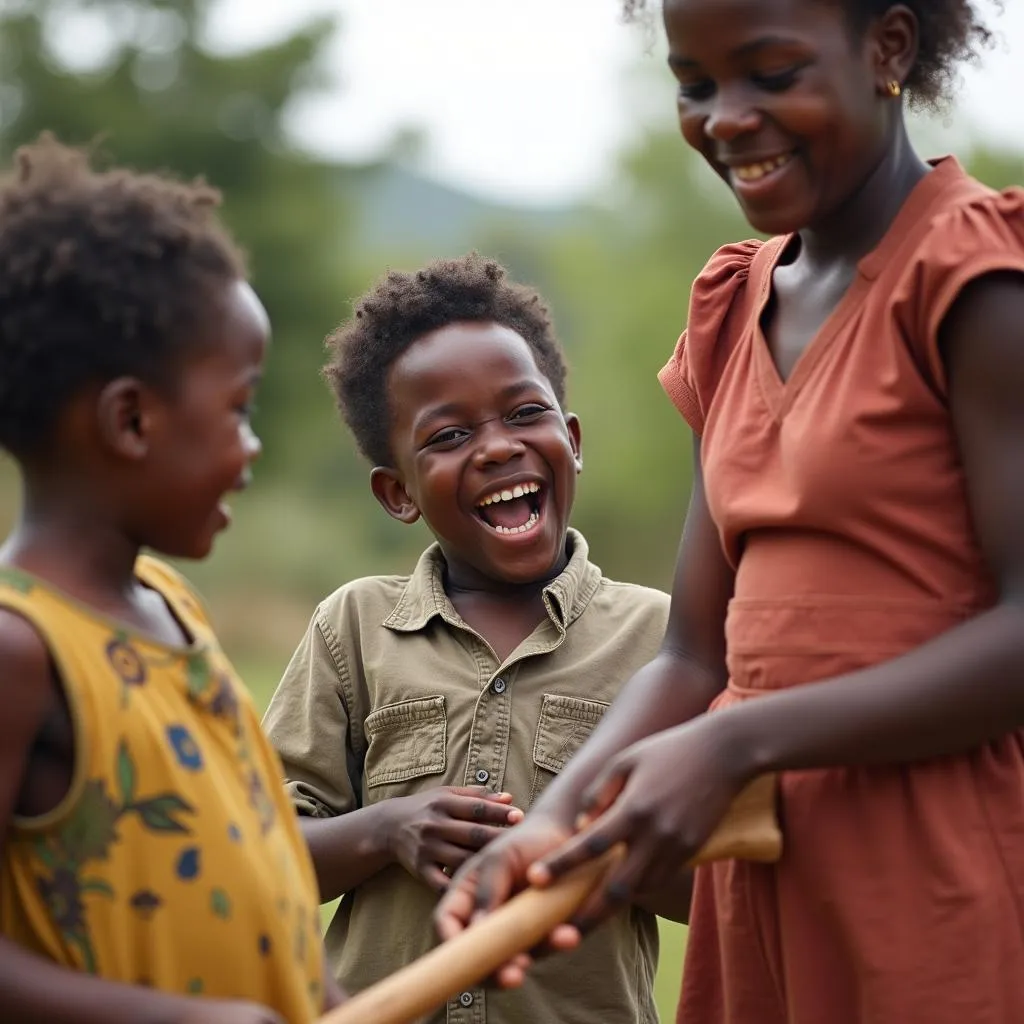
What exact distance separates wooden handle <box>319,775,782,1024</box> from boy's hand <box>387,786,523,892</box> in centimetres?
58

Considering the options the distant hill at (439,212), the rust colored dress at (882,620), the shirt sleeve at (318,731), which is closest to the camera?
the rust colored dress at (882,620)

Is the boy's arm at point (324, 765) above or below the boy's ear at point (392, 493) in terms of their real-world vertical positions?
below

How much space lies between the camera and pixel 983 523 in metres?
1.95

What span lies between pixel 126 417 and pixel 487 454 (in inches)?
42.8

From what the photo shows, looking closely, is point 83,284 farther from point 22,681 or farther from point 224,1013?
point 224,1013

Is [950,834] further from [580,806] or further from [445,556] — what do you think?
[445,556]

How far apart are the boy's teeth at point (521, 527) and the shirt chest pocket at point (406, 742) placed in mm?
310

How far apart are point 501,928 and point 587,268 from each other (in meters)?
30.5

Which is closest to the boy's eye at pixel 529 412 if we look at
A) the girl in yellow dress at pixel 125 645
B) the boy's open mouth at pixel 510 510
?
the boy's open mouth at pixel 510 510

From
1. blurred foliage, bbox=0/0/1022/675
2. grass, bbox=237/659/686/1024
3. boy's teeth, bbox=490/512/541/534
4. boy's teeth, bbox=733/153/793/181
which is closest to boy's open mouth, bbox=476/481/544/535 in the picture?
boy's teeth, bbox=490/512/541/534

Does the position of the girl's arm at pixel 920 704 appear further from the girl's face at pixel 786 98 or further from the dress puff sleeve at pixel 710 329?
the dress puff sleeve at pixel 710 329

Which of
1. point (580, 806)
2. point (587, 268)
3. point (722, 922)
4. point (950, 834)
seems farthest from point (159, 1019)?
point (587, 268)

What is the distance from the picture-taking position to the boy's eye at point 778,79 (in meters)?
2.05

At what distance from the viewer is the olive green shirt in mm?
2746
